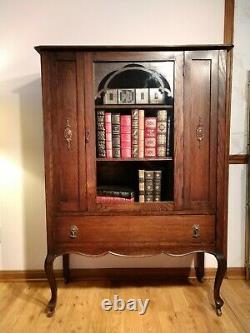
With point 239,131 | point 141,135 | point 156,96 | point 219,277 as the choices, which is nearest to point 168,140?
point 141,135

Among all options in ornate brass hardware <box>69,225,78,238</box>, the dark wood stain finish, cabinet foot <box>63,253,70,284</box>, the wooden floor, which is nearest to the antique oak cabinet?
ornate brass hardware <box>69,225,78,238</box>

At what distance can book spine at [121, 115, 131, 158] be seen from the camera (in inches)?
70.0

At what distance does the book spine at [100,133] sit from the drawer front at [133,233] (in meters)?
0.39

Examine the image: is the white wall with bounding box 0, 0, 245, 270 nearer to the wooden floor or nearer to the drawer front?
the drawer front

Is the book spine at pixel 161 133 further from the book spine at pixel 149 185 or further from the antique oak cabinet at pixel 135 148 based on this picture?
the book spine at pixel 149 185

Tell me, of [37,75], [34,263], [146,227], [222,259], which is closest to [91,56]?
[37,75]

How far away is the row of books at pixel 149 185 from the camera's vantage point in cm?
182

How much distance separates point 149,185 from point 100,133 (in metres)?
0.43

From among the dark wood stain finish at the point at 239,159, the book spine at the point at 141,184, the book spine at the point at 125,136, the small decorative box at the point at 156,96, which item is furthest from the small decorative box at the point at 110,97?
the dark wood stain finish at the point at 239,159

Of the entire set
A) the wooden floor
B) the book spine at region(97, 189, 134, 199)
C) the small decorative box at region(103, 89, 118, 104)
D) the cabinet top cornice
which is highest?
the cabinet top cornice

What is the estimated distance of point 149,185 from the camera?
183 cm

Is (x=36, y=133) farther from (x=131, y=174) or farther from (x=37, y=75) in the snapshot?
(x=131, y=174)

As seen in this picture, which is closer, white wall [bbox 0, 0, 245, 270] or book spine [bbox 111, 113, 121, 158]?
book spine [bbox 111, 113, 121, 158]

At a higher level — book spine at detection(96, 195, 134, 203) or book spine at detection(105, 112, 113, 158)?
book spine at detection(105, 112, 113, 158)
